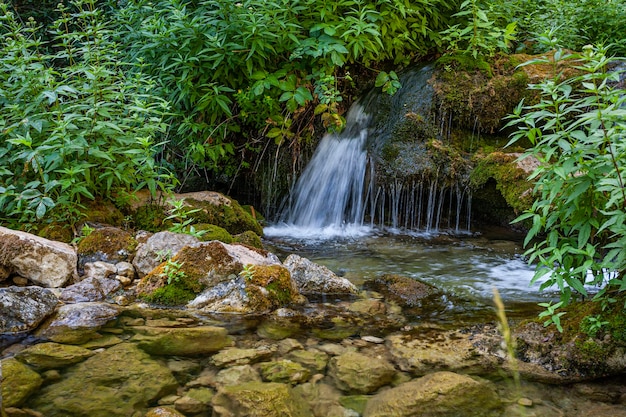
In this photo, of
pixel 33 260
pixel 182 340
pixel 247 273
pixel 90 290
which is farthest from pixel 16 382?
pixel 247 273

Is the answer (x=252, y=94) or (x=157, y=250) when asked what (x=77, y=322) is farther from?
(x=252, y=94)

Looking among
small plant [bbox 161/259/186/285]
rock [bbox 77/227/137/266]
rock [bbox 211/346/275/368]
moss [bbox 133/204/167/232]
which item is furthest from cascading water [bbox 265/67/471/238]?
rock [bbox 211/346/275/368]

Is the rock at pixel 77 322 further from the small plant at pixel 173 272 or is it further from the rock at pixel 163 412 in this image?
the rock at pixel 163 412

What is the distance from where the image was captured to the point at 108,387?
2.61 m

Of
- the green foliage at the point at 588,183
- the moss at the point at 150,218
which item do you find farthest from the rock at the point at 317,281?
the green foliage at the point at 588,183

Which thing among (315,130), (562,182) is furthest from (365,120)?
(562,182)

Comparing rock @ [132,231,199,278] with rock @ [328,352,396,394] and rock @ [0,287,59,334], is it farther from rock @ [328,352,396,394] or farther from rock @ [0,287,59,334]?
rock @ [328,352,396,394]

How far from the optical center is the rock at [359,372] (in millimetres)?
2766

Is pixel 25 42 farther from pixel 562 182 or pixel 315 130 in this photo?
pixel 562 182

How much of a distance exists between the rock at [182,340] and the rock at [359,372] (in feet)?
2.46

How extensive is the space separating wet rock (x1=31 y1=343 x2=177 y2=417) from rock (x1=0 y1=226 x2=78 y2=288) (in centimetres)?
120

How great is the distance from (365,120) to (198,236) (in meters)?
3.81

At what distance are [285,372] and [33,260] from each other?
2279 millimetres

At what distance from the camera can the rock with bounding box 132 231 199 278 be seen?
4230mm
